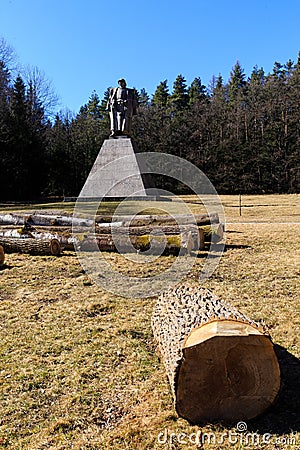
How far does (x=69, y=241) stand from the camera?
277 inches

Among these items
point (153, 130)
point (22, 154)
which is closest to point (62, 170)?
point (22, 154)

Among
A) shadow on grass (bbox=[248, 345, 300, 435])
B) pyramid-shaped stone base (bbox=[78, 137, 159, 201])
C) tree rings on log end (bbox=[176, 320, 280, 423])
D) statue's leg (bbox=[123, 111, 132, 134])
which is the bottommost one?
shadow on grass (bbox=[248, 345, 300, 435])

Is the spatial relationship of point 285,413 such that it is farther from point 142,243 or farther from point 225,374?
point 142,243

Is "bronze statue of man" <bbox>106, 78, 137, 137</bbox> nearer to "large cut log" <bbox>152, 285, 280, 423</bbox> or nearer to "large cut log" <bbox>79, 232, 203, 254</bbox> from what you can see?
"large cut log" <bbox>79, 232, 203, 254</bbox>

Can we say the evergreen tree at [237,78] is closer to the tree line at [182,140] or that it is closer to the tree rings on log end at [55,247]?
the tree line at [182,140]

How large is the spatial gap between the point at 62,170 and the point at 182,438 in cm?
2508

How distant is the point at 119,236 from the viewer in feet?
22.7

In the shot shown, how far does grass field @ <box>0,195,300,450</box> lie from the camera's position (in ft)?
6.76

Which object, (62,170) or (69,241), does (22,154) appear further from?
(69,241)

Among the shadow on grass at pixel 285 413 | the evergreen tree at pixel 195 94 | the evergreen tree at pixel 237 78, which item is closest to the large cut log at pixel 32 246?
the shadow on grass at pixel 285 413

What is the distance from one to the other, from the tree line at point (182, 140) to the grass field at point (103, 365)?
19.0 metres

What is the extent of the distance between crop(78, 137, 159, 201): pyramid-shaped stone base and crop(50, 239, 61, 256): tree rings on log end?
848 centimetres

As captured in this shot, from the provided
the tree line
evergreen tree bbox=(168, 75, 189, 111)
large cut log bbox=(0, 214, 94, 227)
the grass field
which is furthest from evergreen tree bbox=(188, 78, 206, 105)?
the grass field

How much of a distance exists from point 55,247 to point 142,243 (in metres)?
1.51
